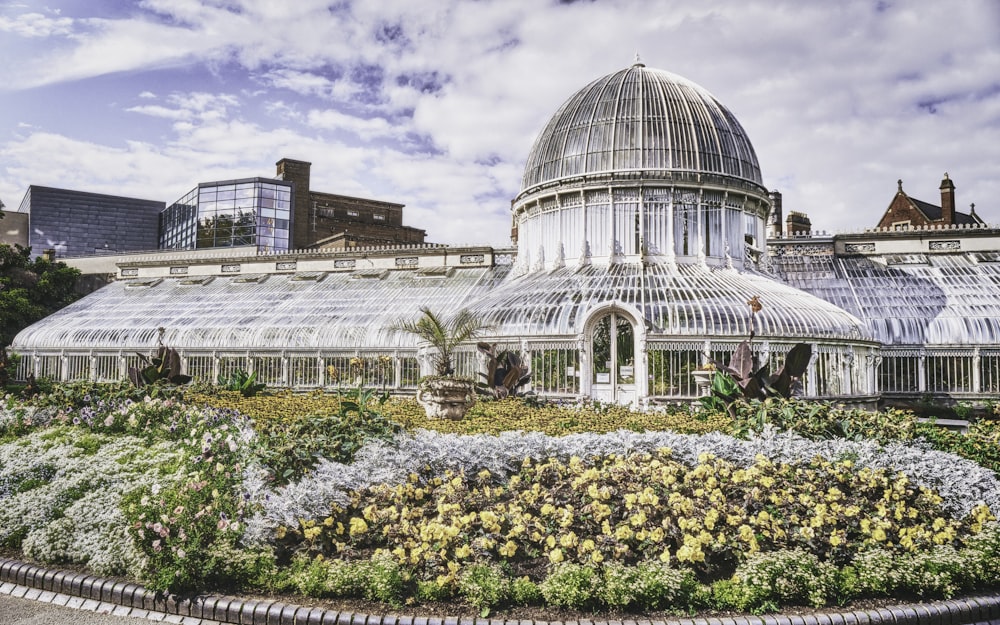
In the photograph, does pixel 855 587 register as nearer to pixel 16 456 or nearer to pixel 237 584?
pixel 237 584

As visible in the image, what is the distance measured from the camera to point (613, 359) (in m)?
23.9

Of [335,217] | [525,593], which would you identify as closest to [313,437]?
[525,593]

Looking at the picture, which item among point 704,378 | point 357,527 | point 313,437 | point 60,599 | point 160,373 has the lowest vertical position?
point 60,599

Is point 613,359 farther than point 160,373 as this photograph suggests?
Yes

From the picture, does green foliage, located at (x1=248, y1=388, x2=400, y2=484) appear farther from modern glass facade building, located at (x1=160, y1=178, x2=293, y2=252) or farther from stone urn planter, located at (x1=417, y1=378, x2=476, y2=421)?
modern glass facade building, located at (x1=160, y1=178, x2=293, y2=252)

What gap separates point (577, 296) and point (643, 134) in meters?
8.23

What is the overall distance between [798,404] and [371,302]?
22.9 meters

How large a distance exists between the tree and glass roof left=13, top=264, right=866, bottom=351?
7.33 ft

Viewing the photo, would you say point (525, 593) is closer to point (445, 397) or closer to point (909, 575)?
point (909, 575)

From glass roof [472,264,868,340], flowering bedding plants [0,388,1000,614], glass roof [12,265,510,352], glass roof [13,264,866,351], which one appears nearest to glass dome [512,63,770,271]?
glass roof [13,264,866,351]

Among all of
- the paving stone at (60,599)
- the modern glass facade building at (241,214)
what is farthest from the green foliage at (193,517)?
the modern glass facade building at (241,214)

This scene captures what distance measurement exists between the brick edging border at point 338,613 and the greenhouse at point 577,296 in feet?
41.2

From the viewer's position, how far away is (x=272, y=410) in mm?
15422

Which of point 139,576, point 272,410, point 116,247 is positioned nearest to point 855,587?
point 139,576
